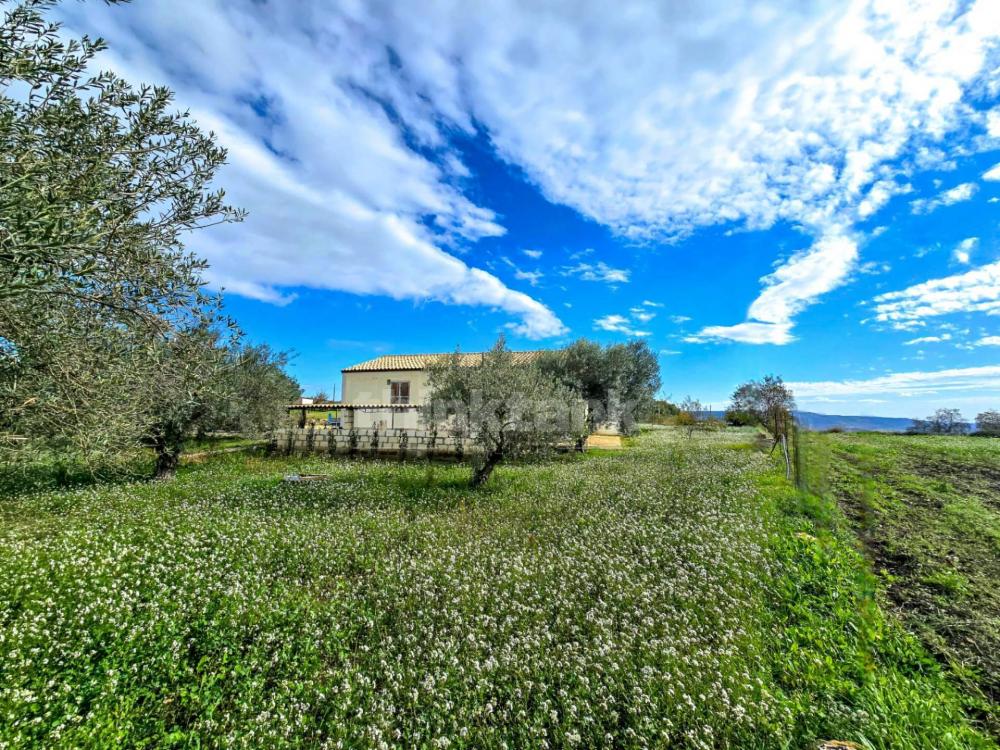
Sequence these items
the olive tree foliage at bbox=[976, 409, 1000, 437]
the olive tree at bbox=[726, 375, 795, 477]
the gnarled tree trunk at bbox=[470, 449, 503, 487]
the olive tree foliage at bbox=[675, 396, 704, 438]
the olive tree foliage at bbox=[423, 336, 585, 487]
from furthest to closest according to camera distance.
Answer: the olive tree foliage at bbox=[675, 396, 704, 438] → the olive tree foliage at bbox=[976, 409, 1000, 437] → the olive tree at bbox=[726, 375, 795, 477] → the gnarled tree trunk at bbox=[470, 449, 503, 487] → the olive tree foliage at bbox=[423, 336, 585, 487]

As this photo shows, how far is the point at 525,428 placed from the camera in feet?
43.1

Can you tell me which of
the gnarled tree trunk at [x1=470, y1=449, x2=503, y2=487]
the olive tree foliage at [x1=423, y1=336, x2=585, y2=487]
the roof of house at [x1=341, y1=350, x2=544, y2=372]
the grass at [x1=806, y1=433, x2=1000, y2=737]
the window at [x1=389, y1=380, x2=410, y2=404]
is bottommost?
the grass at [x1=806, y1=433, x2=1000, y2=737]

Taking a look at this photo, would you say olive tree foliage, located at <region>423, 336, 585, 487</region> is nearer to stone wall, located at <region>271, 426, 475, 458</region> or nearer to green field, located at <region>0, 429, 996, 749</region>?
green field, located at <region>0, 429, 996, 749</region>

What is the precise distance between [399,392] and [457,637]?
99.4 ft

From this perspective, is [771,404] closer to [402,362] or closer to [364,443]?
[364,443]

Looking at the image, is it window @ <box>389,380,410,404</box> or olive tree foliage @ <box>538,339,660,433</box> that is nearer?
olive tree foliage @ <box>538,339,660,433</box>

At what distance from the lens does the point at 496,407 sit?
12.8 m

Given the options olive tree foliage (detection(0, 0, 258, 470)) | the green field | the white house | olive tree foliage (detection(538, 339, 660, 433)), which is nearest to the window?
the white house

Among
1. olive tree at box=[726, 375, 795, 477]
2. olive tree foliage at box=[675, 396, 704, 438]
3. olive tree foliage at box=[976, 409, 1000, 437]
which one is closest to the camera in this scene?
olive tree at box=[726, 375, 795, 477]

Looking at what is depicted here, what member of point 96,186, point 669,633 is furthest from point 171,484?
point 669,633

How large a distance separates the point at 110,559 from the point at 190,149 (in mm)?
6292

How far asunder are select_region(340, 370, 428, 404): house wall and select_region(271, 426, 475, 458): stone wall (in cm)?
1318

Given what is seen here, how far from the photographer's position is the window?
3359 cm

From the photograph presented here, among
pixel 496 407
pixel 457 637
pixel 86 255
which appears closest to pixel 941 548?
pixel 457 637
